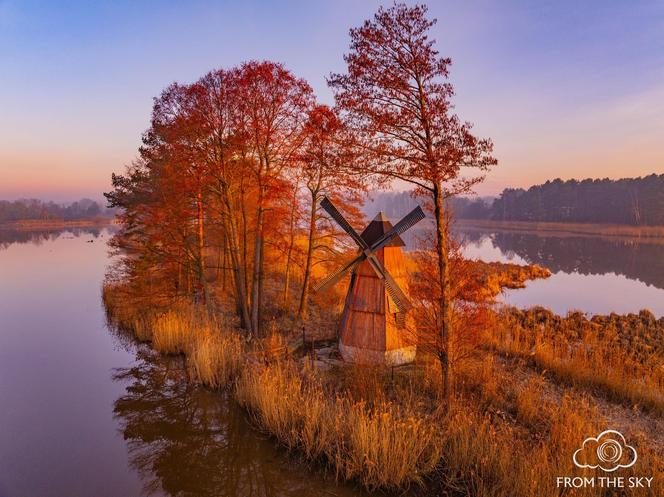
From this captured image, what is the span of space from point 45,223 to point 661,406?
150850 mm

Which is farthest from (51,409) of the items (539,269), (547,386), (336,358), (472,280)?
(539,269)

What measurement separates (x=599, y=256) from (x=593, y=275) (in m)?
14.0

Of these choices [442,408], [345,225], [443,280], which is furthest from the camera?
[345,225]

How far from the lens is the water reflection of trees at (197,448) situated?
270 inches

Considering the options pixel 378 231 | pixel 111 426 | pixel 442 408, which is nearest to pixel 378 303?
pixel 378 231

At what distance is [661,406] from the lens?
28.6 feet

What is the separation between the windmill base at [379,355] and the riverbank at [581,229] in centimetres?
6491

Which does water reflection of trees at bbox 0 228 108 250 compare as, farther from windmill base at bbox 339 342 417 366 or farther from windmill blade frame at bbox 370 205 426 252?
windmill blade frame at bbox 370 205 426 252

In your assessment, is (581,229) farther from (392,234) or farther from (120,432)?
(120,432)

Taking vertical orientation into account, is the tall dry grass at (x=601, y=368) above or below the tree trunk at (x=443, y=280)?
below

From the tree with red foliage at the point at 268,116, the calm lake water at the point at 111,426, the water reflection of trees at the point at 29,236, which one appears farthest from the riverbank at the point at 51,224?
the tree with red foliage at the point at 268,116

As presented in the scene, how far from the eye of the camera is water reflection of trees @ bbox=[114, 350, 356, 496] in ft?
22.5
